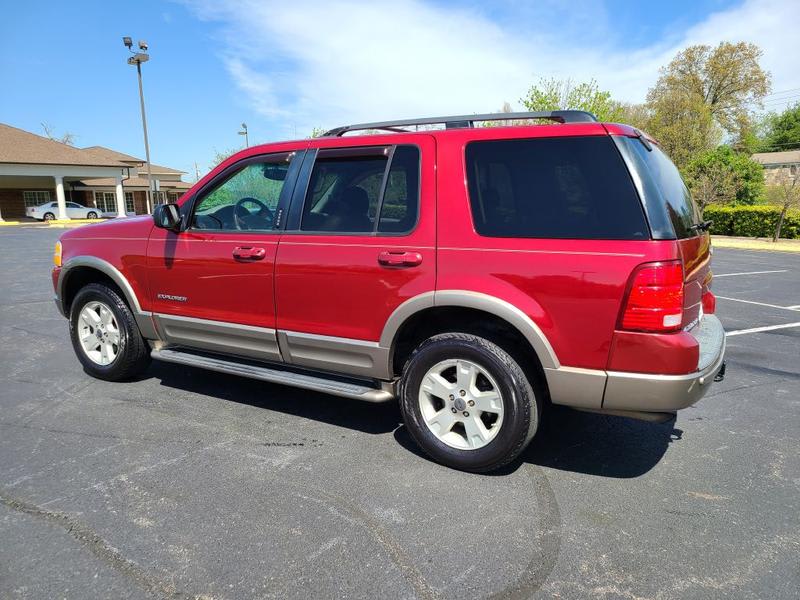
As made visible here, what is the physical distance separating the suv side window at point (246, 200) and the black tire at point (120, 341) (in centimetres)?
104

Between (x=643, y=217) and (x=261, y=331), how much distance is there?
254 centimetres

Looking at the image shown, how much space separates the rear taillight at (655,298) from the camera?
2.68 meters

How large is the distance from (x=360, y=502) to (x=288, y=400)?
168 cm

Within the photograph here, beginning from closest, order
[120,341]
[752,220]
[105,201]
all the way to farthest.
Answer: [120,341]
[752,220]
[105,201]

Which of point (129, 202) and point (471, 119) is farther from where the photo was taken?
point (129, 202)

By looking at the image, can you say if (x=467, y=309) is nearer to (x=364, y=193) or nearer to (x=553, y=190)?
(x=553, y=190)

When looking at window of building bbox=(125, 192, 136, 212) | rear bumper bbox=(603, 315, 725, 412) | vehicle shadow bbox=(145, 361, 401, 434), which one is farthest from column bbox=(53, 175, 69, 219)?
rear bumper bbox=(603, 315, 725, 412)

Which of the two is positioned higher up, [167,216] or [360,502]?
[167,216]

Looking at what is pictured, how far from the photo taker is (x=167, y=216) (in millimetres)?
4066

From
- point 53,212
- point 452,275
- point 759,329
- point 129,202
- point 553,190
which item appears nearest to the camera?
point 553,190

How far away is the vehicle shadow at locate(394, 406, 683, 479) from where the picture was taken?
334 cm

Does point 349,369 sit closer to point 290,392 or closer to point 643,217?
point 290,392

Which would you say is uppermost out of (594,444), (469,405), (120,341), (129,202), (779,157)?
(779,157)

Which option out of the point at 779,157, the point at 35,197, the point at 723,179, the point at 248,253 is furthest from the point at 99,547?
the point at 779,157
